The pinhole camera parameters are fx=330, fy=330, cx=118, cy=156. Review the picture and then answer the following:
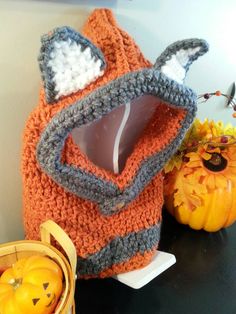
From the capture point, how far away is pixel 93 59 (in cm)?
47

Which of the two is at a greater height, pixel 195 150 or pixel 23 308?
pixel 195 150

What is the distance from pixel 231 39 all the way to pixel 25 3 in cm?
53

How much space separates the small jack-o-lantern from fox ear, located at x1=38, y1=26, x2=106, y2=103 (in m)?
0.28

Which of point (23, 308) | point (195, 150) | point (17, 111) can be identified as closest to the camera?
point (23, 308)

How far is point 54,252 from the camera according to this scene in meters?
0.48

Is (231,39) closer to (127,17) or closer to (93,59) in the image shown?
(127,17)

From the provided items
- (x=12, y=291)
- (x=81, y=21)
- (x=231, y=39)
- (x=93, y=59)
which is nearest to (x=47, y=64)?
A: (x=93, y=59)

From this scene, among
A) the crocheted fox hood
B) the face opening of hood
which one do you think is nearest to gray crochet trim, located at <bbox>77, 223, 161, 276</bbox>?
the crocheted fox hood

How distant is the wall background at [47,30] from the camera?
1.73ft

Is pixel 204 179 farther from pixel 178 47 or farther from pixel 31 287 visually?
pixel 31 287

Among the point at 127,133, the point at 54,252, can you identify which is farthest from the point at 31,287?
the point at 127,133

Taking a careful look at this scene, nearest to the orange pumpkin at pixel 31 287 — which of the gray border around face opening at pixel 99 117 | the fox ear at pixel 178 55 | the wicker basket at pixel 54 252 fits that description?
the wicker basket at pixel 54 252

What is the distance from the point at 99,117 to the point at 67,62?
0.31ft

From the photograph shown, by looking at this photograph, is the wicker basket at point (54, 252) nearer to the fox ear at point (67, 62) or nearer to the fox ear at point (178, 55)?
the fox ear at point (67, 62)
